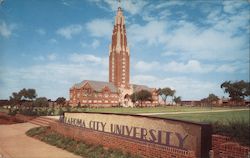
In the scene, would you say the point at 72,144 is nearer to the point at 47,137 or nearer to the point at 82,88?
the point at 47,137

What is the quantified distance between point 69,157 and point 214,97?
79988 millimetres

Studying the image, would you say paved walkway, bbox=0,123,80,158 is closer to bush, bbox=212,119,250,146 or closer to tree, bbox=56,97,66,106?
bush, bbox=212,119,250,146

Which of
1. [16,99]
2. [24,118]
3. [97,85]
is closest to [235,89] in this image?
[24,118]

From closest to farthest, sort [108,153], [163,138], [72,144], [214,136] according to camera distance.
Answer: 1. [214,136]
2. [163,138]
3. [108,153]
4. [72,144]

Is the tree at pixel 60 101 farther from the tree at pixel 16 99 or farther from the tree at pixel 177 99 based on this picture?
the tree at pixel 177 99

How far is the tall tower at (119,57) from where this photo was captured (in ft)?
339

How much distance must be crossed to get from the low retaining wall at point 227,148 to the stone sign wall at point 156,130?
196 mm

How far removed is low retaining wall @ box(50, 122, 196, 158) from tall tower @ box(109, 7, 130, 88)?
8844cm

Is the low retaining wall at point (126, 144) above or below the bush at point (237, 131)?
below

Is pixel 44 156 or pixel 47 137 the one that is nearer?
pixel 44 156

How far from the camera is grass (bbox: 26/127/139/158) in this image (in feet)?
33.3

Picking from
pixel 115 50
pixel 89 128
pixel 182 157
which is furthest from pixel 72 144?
pixel 115 50

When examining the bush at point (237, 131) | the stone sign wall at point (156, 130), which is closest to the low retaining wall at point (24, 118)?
the stone sign wall at point (156, 130)

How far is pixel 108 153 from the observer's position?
10359 millimetres
